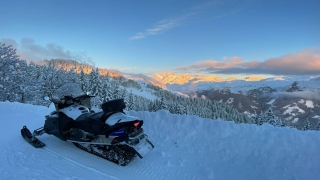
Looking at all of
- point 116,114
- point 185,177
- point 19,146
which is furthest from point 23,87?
point 185,177

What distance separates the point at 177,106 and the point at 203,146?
34.4 metres

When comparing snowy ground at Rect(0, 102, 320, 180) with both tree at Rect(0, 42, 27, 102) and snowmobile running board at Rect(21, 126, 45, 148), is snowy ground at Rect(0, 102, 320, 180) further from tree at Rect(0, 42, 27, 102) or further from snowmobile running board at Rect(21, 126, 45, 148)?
tree at Rect(0, 42, 27, 102)

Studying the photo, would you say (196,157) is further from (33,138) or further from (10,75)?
(10,75)

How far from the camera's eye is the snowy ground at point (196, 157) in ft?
14.4

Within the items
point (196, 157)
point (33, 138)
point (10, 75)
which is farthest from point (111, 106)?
point (10, 75)

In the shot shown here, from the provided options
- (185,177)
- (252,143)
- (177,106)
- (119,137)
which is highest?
(119,137)

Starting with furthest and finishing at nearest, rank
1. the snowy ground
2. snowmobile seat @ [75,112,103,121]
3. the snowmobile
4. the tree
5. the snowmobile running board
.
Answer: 1. the tree
2. the snowmobile running board
3. snowmobile seat @ [75,112,103,121]
4. the snowmobile
5. the snowy ground

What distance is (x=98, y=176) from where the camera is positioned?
14.3ft

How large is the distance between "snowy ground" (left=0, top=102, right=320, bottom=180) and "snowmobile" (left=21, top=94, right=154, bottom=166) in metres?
0.21

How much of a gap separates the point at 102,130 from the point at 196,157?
8.04 feet

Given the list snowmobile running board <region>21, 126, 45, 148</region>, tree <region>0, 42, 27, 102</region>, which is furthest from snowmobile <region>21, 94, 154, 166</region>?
Result: tree <region>0, 42, 27, 102</region>

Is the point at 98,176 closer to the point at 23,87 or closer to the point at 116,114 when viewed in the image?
the point at 116,114

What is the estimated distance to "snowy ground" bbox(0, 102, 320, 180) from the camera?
4.38 m

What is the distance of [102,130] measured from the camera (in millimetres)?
4941
